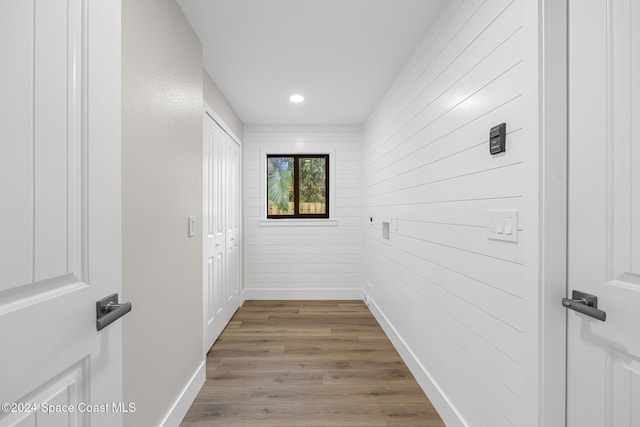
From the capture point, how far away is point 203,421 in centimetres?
186

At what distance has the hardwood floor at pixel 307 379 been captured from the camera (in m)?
1.90

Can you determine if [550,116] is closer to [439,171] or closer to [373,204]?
[439,171]

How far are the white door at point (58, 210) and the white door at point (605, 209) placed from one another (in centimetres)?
149

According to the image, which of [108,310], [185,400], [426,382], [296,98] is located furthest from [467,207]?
[296,98]

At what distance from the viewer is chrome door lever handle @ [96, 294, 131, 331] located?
2.66ft

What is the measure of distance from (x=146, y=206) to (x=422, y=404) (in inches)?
81.8

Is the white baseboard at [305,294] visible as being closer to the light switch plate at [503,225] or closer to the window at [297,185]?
the window at [297,185]

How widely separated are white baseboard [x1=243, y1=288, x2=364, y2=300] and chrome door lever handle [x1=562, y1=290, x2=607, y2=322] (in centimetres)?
349

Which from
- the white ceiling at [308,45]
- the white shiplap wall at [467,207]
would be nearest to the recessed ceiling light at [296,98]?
the white ceiling at [308,45]

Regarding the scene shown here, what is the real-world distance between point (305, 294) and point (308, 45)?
327 cm

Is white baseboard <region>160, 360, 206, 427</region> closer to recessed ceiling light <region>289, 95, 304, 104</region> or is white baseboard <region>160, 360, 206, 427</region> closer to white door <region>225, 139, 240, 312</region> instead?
white door <region>225, 139, 240, 312</region>

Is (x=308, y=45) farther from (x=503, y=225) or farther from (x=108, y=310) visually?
(x=108, y=310)

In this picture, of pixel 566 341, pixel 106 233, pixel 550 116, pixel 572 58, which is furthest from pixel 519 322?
pixel 106 233

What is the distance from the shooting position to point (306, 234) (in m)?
4.46
